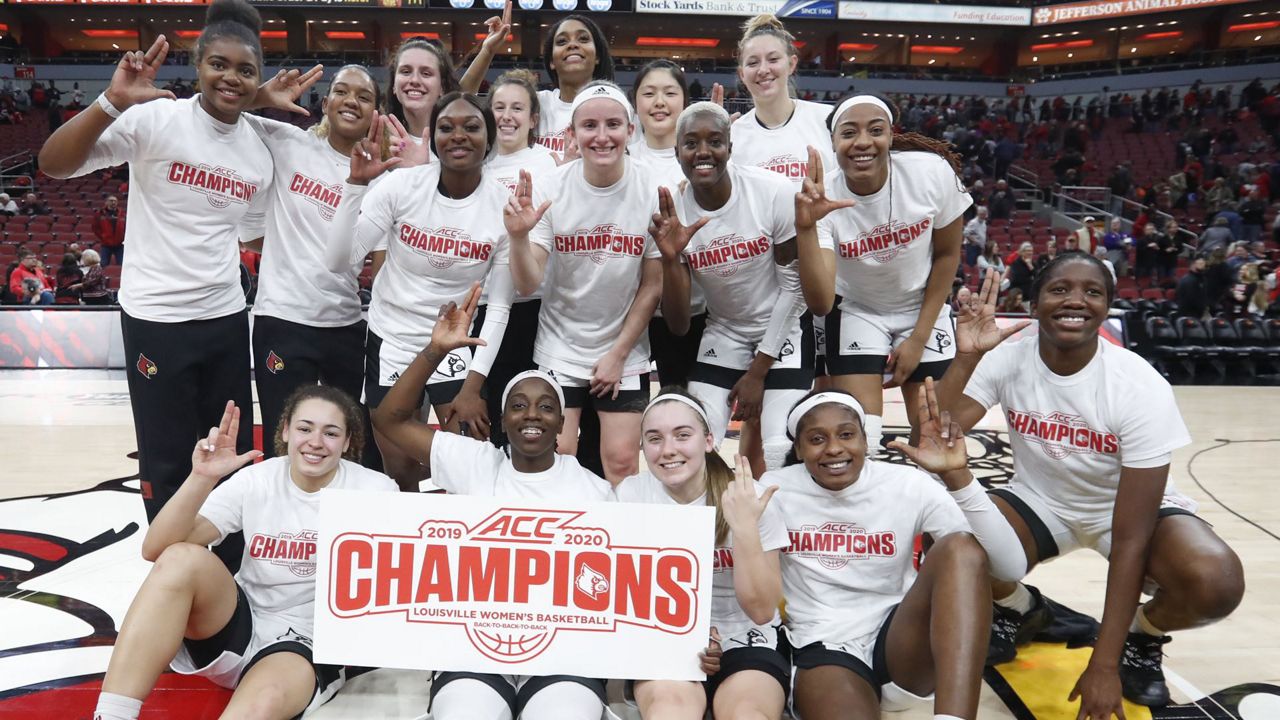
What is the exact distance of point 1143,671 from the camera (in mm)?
3064

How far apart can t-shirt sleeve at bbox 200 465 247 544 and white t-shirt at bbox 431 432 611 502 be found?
0.60m

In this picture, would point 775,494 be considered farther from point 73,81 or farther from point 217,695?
point 73,81

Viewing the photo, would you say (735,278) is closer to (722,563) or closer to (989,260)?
(722,563)

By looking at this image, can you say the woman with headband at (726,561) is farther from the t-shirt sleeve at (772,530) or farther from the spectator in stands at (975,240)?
the spectator in stands at (975,240)

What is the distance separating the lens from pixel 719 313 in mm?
3713

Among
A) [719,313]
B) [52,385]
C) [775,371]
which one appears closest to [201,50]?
[719,313]

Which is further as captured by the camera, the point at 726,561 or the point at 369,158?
the point at 369,158

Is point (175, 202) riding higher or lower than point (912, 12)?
lower

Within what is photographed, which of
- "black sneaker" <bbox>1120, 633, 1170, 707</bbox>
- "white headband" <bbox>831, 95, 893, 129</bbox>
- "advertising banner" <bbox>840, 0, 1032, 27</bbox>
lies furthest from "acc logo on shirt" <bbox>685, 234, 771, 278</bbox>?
"advertising banner" <bbox>840, 0, 1032, 27</bbox>

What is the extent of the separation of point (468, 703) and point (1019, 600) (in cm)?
198

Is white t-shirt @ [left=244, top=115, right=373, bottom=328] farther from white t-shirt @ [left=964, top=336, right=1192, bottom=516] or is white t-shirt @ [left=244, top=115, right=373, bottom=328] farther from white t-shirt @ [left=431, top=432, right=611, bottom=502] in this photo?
white t-shirt @ [left=964, top=336, right=1192, bottom=516]

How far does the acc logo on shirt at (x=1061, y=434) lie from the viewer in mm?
3021

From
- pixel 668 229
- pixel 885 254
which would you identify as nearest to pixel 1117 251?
pixel 885 254

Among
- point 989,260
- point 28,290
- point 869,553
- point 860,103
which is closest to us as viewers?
point 869,553
